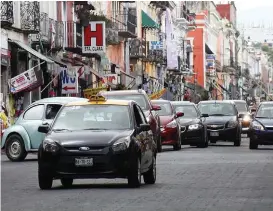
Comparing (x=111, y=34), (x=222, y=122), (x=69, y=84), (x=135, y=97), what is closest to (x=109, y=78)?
(x=111, y=34)

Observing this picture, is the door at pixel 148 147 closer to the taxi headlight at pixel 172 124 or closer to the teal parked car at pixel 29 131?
the teal parked car at pixel 29 131

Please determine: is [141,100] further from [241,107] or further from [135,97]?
[241,107]

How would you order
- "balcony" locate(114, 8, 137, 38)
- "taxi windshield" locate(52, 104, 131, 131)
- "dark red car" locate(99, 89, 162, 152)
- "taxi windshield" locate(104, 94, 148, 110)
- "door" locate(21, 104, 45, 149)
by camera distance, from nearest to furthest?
"taxi windshield" locate(52, 104, 131, 131), "door" locate(21, 104, 45, 149), "dark red car" locate(99, 89, 162, 152), "taxi windshield" locate(104, 94, 148, 110), "balcony" locate(114, 8, 137, 38)

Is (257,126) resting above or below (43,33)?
below

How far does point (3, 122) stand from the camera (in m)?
40.1

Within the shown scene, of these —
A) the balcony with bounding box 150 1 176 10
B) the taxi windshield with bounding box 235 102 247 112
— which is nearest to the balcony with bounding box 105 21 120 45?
the taxi windshield with bounding box 235 102 247 112

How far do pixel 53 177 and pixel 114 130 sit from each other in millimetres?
1281

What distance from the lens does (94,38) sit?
60594 millimetres

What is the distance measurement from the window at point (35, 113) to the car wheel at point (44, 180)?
12.3 metres

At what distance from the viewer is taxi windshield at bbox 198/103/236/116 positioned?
43156mm

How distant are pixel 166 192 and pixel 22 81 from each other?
29316 mm

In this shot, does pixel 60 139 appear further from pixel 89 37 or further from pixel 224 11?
pixel 224 11

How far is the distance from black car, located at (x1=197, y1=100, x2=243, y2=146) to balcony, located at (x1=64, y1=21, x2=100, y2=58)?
570 inches

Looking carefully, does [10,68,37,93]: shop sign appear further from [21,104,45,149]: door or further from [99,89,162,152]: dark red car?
[21,104,45,149]: door
